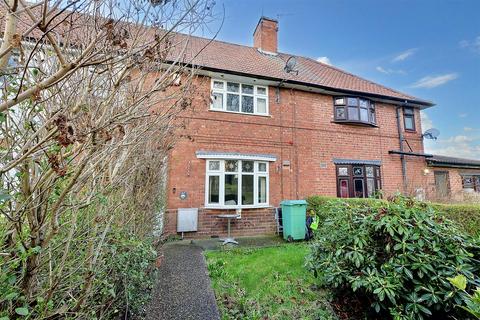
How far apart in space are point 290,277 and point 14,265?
4.61 metres

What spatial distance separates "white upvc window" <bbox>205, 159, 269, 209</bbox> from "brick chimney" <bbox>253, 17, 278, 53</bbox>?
309 inches

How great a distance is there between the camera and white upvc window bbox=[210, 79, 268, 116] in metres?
9.82

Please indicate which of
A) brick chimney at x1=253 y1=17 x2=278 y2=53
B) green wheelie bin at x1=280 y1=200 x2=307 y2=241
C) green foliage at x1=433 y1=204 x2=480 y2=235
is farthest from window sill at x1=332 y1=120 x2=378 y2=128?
green foliage at x1=433 y1=204 x2=480 y2=235

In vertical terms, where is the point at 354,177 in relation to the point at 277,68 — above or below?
below

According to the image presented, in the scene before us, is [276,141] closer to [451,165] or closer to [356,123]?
[356,123]

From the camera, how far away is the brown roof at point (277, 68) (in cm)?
1028

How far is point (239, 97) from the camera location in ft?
33.1

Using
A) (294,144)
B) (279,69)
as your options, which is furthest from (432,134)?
(279,69)

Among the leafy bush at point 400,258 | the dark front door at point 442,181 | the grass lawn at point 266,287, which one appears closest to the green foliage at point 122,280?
the grass lawn at point 266,287

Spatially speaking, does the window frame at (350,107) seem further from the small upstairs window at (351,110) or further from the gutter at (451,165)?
the gutter at (451,165)

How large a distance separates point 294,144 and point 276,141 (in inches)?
37.2

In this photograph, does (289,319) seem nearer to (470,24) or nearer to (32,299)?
(32,299)

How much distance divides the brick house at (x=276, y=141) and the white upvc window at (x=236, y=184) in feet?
0.14

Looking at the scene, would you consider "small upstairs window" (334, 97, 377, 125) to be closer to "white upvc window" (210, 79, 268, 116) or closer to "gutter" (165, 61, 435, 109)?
"gutter" (165, 61, 435, 109)
